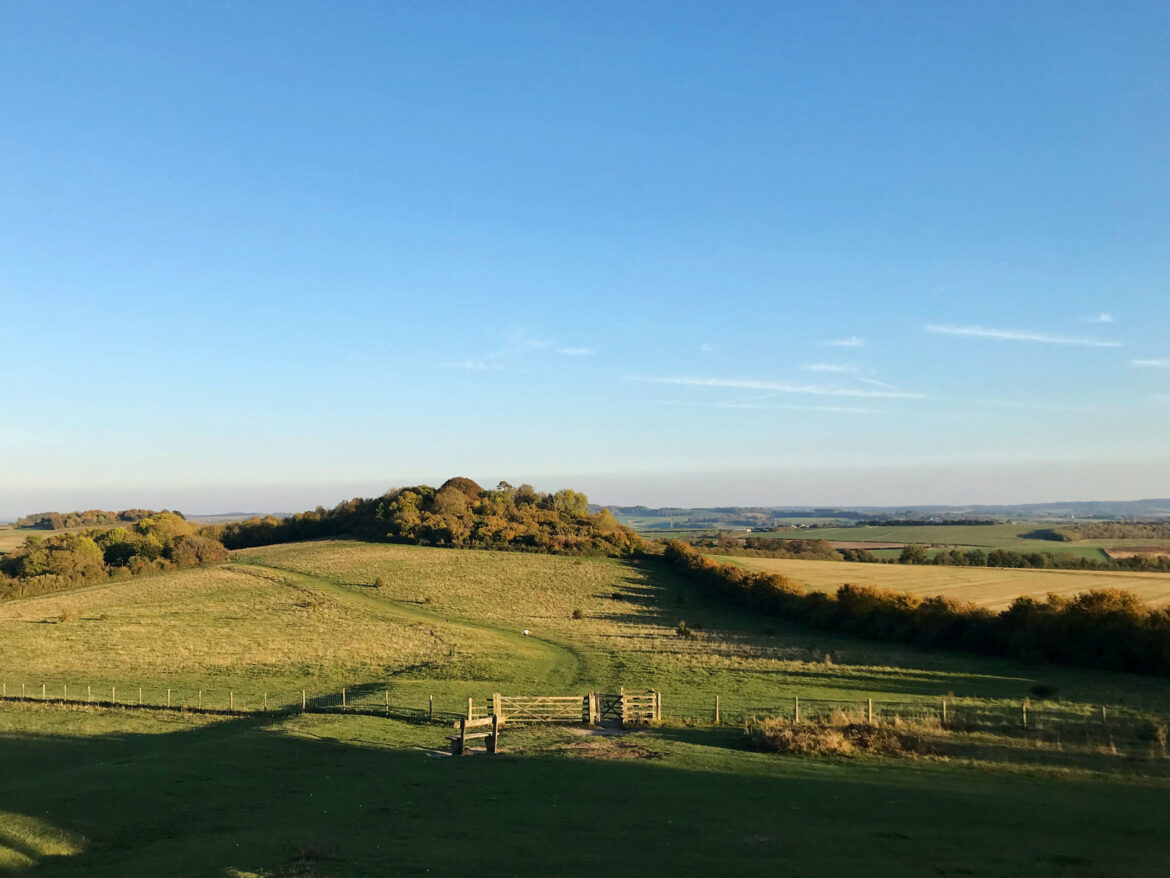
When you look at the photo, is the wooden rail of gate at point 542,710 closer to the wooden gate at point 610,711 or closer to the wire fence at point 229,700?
the wooden gate at point 610,711

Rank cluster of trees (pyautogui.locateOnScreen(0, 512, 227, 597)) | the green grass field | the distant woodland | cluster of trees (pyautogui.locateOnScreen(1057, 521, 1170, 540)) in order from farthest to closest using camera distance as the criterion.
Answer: cluster of trees (pyautogui.locateOnScreen(1057, 521, 1170, 540)) < the distant woodland < cluster of trees (pyautogui.locateOnScreen(0, 512, 227, 597)) < the green grass field

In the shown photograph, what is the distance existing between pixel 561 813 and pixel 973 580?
246 feet

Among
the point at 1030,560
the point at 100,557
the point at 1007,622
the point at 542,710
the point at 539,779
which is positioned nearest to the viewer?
the point at 539,779

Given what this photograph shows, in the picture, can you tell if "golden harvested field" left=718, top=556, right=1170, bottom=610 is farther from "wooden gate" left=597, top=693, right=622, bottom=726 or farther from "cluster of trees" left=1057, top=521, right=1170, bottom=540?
"cluster of trees" left=1057, top=521, right=1170, bottom=540

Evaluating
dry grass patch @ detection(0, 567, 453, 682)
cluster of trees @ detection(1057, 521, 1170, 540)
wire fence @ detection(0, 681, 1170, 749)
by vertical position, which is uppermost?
cluster of trees @ detection(1057, 521, 1170, 540)

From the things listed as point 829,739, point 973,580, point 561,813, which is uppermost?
point 561,813

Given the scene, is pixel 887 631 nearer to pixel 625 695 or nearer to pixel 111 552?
pixel 625 695

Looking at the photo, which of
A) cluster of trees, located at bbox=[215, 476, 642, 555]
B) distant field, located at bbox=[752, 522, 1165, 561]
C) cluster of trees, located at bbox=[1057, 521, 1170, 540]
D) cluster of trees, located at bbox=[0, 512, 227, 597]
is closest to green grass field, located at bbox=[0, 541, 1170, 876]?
cluster of trees, located at bbox=[0, 512, 227, 597]

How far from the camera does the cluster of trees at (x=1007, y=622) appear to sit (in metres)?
45.5

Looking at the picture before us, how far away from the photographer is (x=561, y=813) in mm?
18797

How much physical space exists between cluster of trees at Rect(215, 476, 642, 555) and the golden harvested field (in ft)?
77.7

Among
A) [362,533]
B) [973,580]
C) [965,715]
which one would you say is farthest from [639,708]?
[362,533]

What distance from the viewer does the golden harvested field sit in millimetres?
68000

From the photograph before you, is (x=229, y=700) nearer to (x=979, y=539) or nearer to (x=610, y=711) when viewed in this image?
(x=610, y=711)
